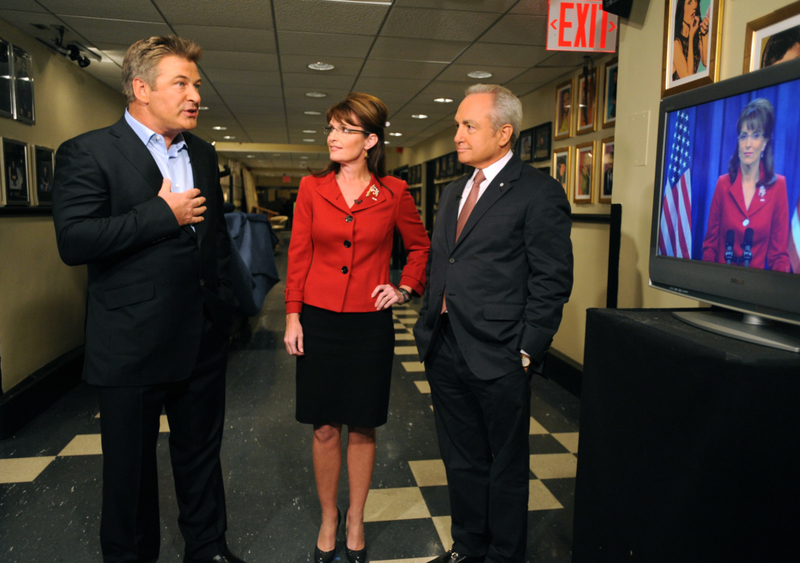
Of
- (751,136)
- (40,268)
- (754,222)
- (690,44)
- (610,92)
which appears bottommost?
(40,268)

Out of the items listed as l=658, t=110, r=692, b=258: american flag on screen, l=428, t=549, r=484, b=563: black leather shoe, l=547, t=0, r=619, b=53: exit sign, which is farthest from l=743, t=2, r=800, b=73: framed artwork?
l=428, t=549, r=484, b=563: black leather shoe

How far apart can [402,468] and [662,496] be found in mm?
1722

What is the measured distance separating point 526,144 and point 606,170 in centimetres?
190

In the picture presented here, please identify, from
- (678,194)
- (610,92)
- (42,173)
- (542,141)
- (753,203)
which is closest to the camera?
(753,203)

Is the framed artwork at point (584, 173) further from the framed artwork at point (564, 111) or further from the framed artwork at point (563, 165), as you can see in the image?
the framed artwork at point (564, 111)

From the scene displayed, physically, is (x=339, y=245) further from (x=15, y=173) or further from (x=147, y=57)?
(x=15, y=173)

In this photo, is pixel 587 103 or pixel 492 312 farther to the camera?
pixel 587 103

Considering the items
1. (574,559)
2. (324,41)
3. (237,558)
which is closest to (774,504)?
(574,559)

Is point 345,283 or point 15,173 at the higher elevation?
point 15,173

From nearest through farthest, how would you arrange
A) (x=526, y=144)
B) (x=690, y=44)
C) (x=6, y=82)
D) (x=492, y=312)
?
(x=492, y=312) → (x=690, y=44) → (x=6, y=82) → (x=526, y=144)

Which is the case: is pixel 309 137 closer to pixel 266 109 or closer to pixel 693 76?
pixel 266 109

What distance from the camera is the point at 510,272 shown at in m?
1.65

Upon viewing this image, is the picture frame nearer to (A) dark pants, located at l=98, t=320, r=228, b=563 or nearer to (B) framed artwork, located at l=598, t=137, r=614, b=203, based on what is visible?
(B) framed artwork, located at l=598, t=137, r=614, b=203

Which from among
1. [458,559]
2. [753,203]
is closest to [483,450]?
[458,559]
